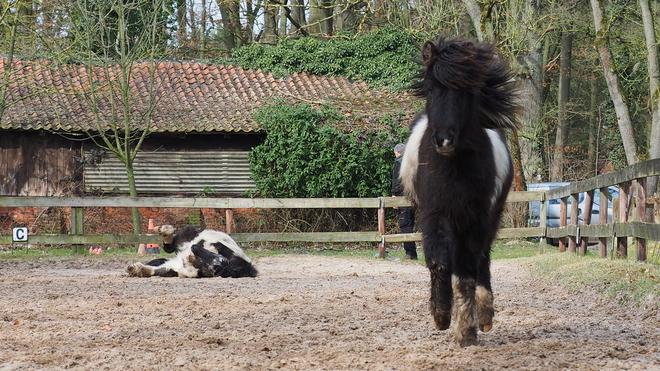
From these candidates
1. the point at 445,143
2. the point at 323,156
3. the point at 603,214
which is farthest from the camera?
the point at 323,156

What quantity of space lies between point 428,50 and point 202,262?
629 cm

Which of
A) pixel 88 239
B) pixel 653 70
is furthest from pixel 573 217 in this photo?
pixel 88 239

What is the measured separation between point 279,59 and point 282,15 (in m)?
5.16

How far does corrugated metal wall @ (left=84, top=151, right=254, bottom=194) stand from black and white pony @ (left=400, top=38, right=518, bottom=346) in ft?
60.2

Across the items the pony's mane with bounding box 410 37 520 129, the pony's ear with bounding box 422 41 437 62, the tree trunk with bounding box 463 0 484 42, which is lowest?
the pony's mane with bounding box 410 37 520 129

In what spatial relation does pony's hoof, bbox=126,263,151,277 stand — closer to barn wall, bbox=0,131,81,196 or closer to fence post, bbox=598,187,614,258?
fence post, bbox=598,187,614,258

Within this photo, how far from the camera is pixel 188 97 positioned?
25453 millimetres

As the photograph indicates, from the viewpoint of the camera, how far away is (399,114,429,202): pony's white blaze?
20.6 feet

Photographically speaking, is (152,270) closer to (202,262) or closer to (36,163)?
(202,262)

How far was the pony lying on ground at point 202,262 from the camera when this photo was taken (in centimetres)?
1102

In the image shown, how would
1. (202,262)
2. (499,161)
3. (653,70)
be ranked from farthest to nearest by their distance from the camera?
(653,70) → (202,262) → (499,161)

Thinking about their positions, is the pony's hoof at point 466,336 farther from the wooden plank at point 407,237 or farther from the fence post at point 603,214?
the wooden plank at point 407,237

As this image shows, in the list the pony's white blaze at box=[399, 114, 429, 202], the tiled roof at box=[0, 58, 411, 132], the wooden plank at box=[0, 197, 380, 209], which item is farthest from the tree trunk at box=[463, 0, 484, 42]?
the pony's white blaze at box=[399, 114, 429, 202]

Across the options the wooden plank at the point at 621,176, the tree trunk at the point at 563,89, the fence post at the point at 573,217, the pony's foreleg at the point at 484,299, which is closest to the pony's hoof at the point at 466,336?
the pony's foreleg at the point at 484,299
